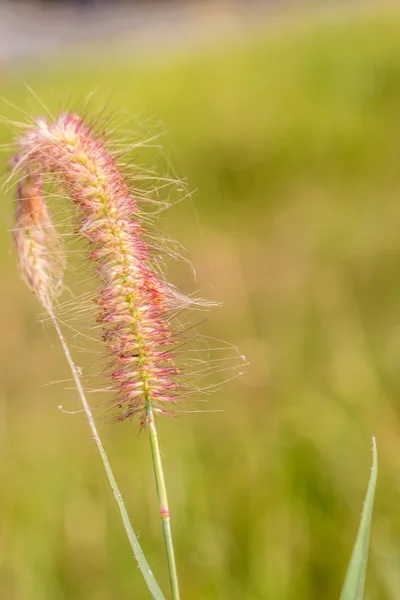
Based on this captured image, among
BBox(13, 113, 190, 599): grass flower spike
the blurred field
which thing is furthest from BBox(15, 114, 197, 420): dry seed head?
the blurred field

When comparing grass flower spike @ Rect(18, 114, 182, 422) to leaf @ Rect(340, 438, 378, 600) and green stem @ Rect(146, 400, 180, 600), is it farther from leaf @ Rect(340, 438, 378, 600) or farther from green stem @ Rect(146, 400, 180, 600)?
leaf @ Rect(340, 438, 378, 600)

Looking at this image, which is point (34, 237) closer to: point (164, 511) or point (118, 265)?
point (118, 265)

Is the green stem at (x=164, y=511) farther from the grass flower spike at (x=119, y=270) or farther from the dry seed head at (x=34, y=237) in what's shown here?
the dry seed head at (x=34, y=237)

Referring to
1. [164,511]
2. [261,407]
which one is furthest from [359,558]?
[261,407]

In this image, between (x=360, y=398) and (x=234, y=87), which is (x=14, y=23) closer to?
(x=234, y=87)

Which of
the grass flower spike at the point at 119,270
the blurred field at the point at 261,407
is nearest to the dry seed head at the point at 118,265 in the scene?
the grass flower spike at the point at 119,270

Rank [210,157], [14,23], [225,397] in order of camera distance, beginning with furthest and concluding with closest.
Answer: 1. [14,23]
2. [210,157]
3. [225,397]

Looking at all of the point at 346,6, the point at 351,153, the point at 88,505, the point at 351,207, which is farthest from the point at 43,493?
the point at 346,6
